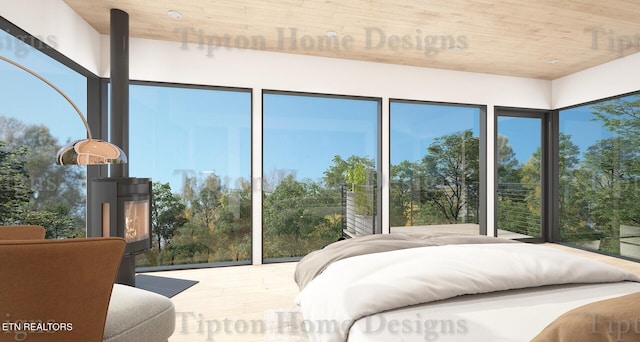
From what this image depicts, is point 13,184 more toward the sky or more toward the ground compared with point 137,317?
more toward the sky

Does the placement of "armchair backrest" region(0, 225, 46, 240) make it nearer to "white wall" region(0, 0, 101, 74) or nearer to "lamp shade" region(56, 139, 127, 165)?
"lamp shade" region(56, 139, 127, 165)

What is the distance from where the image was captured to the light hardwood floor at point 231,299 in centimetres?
212

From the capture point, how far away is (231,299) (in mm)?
2693

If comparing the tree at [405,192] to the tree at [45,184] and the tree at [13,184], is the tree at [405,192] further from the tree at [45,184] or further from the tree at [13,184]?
the tree at [13,184]

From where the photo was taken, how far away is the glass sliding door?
4797mm

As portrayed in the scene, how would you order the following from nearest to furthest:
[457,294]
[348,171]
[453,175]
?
[457,294]
[348,171]
[453,175]

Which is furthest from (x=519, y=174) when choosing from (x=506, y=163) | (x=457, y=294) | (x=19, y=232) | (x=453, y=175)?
(x=19, y=232)

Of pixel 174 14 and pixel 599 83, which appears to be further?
pixel 599 83

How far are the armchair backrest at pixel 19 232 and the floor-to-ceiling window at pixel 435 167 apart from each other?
11.4 feet

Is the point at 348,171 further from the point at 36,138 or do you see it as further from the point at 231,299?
the point at 36,138

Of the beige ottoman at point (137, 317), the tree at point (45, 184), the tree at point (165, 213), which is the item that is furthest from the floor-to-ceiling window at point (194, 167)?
the beige ottoman at point (137, 317)

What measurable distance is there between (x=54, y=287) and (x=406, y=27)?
324 centimetres

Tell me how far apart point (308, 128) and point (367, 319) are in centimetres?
304

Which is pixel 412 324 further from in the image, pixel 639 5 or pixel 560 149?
pixel 560 149
